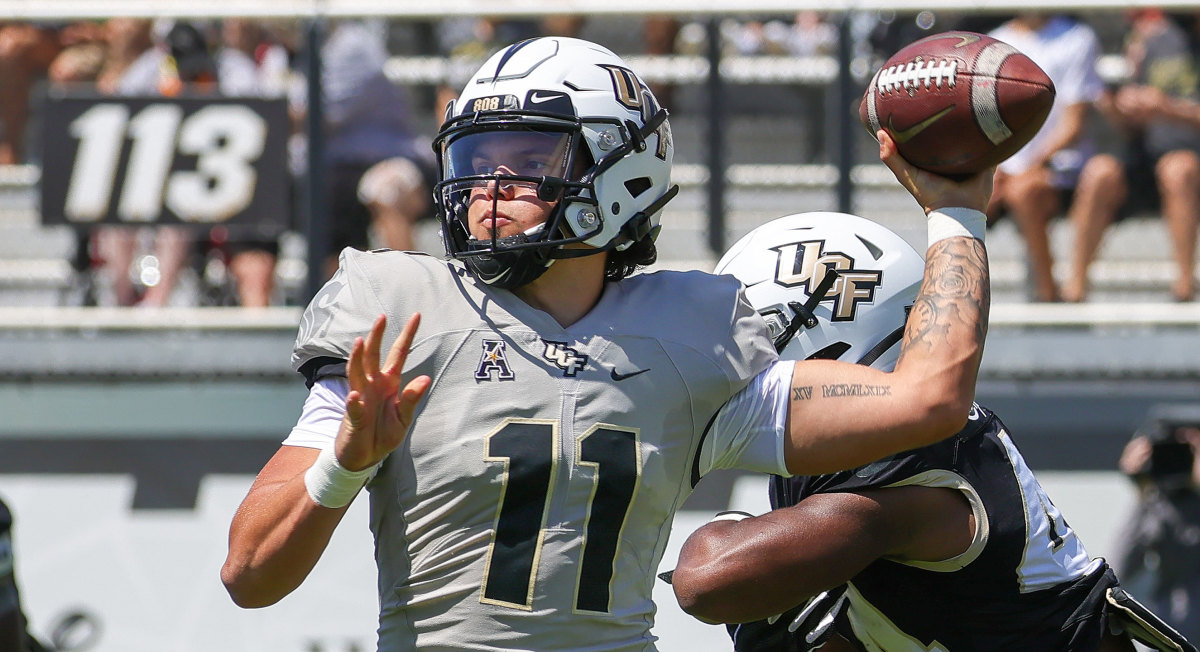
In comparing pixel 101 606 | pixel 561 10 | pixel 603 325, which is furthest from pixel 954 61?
pixel 101 606

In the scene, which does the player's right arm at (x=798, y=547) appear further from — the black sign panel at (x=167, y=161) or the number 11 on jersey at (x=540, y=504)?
the black sign panel at (x=167, y=161)

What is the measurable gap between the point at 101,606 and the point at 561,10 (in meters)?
2.90

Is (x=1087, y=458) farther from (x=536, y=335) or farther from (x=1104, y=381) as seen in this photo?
(x=536, y=335)

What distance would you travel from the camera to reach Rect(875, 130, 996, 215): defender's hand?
2.20 m

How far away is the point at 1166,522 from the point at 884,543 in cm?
324

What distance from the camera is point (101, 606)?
5.12 m

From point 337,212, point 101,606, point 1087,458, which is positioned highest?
point 337,212

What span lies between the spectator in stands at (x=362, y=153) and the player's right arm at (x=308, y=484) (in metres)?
3.58

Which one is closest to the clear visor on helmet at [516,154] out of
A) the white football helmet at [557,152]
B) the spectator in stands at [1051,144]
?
the white football helmet at [557,152]

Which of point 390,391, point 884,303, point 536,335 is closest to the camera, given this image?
point 390,391

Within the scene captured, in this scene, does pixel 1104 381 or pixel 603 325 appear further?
pixel 1104 381

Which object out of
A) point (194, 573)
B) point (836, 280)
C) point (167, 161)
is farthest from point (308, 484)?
point (167, 161)

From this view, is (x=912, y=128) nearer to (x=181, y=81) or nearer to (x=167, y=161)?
(x=167, y=161)

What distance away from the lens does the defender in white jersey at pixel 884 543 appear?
2.18 metres
